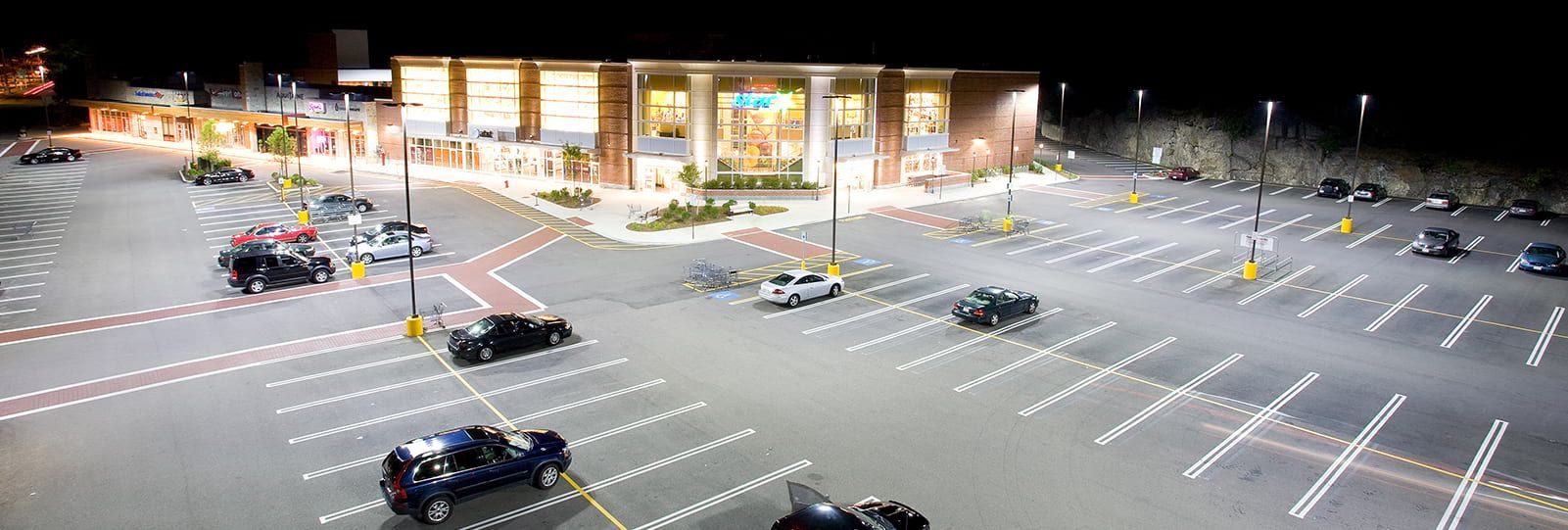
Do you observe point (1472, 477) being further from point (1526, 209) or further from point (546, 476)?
point (1526, 209)

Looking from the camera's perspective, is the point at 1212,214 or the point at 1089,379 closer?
the point at 1089,379

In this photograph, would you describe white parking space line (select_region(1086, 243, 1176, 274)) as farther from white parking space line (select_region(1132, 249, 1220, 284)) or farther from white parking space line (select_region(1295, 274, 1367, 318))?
white parking space line (select_region(1295, 274, 1367, 318))

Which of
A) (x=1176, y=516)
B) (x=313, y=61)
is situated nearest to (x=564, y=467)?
(x=1176, y=516)

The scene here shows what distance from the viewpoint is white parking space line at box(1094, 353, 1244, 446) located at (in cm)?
2170

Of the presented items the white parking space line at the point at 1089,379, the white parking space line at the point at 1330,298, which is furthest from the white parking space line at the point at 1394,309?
the white parking space line at the point at 1089,379

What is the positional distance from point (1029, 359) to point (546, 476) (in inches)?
602

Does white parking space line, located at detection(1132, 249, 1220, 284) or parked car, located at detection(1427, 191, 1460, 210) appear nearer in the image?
white parking space line, located at detection(1132, 249, 1220, 284)

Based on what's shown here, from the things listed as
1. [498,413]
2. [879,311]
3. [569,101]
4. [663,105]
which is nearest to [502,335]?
[498,413]

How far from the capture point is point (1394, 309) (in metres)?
34.3

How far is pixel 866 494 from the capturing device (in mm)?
18438

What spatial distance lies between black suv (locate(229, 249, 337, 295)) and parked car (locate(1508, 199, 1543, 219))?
66812 mm

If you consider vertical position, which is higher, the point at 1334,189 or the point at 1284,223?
the point at 1334,189

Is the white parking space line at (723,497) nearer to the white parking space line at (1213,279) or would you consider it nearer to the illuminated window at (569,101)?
the white parking space line at (1213,279)

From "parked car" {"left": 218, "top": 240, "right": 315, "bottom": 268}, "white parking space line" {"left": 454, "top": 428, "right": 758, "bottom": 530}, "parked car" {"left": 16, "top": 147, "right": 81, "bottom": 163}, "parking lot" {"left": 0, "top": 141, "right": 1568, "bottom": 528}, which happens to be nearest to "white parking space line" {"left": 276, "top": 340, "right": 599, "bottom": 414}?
"parking lot" {"left": 0, "top": 141, "right": 1568, "bottom": 528}
